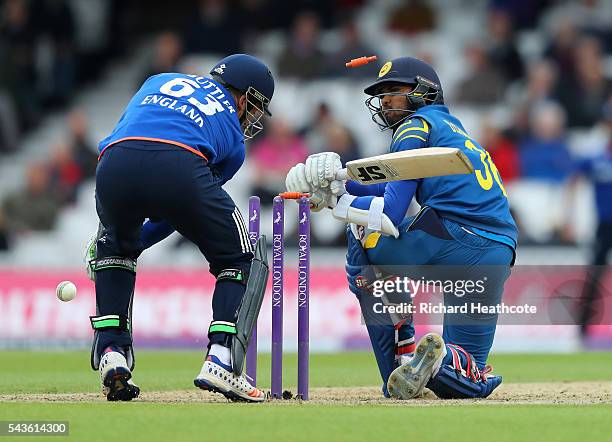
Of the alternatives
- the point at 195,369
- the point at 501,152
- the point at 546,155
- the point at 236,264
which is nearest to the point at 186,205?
the point at 236,264

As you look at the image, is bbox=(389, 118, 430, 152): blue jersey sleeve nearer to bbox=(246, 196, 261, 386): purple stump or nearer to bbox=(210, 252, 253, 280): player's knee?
bbox=(246, 196, 261, 386): purple stump

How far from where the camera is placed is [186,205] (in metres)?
6.09

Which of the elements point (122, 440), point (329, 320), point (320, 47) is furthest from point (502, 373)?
point (320, 47)

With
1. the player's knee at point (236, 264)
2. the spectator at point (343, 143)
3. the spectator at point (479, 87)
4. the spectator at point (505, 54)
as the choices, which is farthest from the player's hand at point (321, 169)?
the spectator at point (505, 54)

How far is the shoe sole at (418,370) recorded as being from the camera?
20.9 ft

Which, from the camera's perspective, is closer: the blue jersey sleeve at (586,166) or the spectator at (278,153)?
the blue jersey sleeve at (586,166)

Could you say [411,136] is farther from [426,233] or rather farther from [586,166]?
[586,166]

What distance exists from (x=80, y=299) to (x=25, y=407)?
22.0 ft

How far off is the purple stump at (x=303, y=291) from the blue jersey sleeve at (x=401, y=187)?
30 cm

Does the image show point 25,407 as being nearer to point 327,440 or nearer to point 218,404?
point 218,404

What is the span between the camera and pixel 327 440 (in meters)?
4.74

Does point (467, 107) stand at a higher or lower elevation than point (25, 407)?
higher

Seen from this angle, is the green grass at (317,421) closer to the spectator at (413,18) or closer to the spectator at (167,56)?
the spectator at (167,56)

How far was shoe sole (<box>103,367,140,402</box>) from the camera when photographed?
6129 mm
